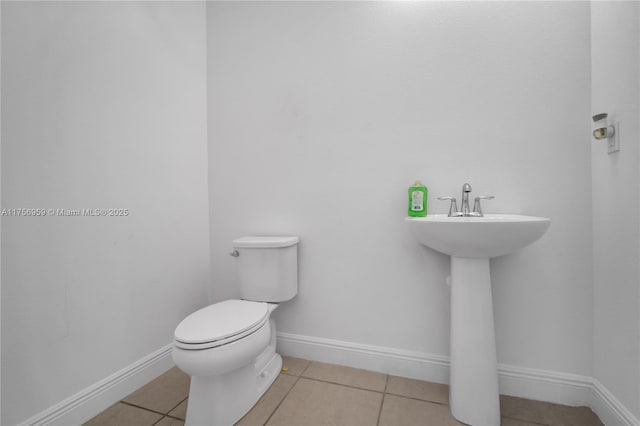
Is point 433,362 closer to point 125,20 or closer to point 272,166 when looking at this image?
point 272,166

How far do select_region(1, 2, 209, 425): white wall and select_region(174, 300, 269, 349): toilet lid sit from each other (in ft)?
1.33

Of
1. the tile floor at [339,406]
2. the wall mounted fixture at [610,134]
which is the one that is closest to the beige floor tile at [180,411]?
the tile floor at [339,406]

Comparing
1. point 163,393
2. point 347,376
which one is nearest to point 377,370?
point 347,376

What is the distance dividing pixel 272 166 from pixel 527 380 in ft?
5.35

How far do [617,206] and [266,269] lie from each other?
1474mm

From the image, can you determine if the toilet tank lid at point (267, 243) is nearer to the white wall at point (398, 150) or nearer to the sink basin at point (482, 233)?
the white wall at point (398, 150)

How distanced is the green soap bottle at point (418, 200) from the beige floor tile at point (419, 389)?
82 cm

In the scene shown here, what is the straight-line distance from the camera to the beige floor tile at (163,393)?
1243mm

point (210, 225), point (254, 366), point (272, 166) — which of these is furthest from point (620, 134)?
point (210, 225)

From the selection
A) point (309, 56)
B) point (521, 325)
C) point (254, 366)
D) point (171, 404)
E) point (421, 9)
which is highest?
point (421, 9)

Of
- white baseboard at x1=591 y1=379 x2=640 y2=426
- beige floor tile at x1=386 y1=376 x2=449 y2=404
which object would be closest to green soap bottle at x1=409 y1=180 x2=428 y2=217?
beige floor tile at x1=386 y1=376 x2=449 y2=404

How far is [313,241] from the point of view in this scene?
1.59 m

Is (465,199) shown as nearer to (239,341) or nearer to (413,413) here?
(413,413)

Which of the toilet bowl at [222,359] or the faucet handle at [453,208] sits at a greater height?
the faucet handle at [453,208]
